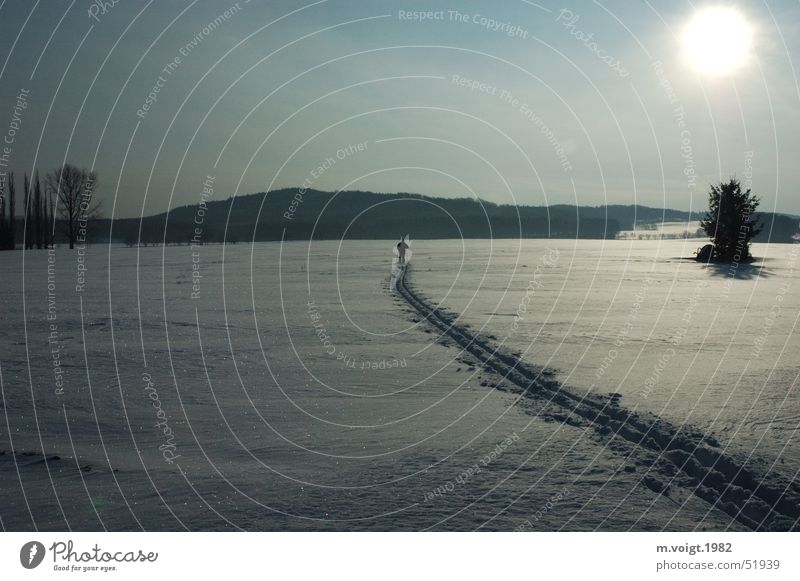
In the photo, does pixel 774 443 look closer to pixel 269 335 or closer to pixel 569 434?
pixel 569 434

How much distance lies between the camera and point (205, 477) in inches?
234

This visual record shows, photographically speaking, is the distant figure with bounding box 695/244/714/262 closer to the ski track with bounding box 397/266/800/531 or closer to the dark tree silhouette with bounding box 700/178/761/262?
the dark tree silhouette with bounding box 700/178/761/262

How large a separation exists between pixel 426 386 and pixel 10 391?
558cm

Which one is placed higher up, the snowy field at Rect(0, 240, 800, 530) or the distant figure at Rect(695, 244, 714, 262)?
the distant figure at Rect(695, 244, 714, 262)

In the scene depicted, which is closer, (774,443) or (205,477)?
(205,477)
